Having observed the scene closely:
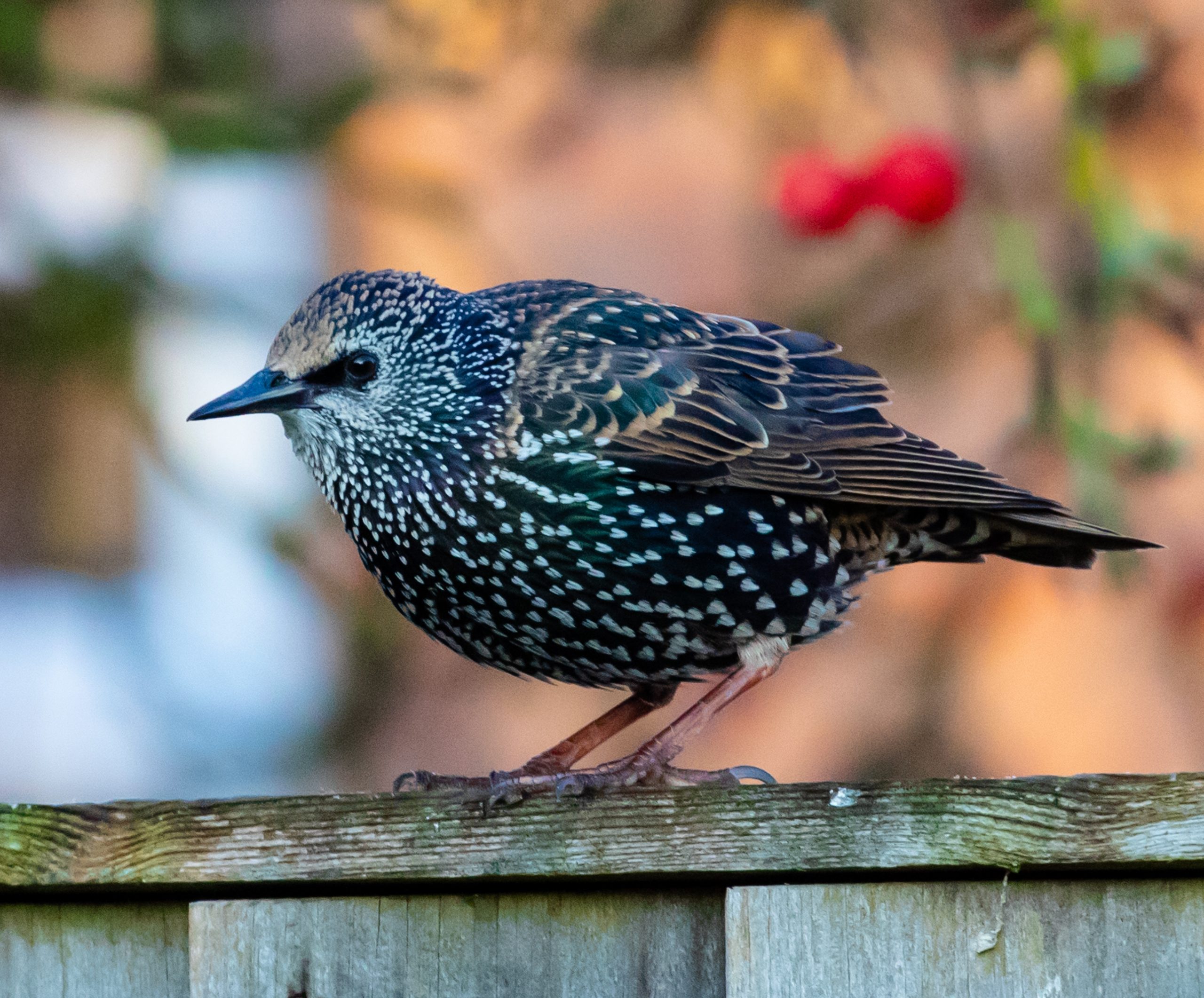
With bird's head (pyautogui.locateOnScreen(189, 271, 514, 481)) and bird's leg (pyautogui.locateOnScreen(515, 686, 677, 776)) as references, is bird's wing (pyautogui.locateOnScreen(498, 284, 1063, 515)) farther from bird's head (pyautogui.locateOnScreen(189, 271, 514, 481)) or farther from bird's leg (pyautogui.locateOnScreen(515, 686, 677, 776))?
bird's leg (pyautogui.locateOnScreen(515, 686, 677, 776))

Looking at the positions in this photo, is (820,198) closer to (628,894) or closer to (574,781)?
(574,781)

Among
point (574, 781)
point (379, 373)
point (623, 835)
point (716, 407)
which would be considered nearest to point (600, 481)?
point (716, 407)

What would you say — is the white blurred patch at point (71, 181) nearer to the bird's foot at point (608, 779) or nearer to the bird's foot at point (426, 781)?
the bird's foot at point (426, 781)

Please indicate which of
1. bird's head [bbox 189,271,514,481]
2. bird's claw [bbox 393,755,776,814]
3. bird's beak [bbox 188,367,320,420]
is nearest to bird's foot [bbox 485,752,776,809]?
bird's claw [bbox 393,755,776,814]

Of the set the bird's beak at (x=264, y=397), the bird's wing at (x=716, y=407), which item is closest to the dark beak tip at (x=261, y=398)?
the bird's beak at (x=264, y=397)

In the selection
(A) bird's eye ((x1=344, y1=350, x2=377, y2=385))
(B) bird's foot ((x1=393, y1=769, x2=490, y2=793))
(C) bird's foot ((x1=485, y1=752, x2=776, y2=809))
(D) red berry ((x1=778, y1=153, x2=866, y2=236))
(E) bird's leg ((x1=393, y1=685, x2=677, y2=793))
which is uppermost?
(D) red berry ((x1=778, y1=153, x2=866, y2=236))

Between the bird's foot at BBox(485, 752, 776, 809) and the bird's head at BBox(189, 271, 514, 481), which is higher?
the bird's head at BBox(189, 271, 514, 481)

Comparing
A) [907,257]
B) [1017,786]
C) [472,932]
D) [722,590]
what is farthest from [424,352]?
[907,257]
